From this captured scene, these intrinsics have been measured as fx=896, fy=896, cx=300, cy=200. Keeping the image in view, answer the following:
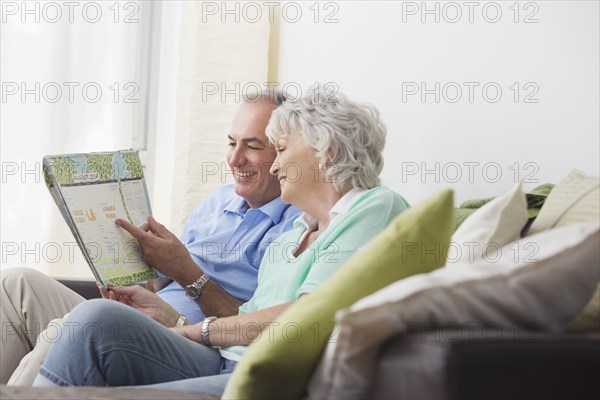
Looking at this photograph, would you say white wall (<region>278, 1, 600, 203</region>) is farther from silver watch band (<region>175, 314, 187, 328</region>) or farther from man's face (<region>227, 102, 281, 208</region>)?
silver watch band (<region>175, 314, 187, 328</region>)

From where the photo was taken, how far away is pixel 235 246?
278 centimetres

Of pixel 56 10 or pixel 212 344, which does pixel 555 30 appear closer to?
pixel 212 344

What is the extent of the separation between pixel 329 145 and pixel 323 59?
3.38ft

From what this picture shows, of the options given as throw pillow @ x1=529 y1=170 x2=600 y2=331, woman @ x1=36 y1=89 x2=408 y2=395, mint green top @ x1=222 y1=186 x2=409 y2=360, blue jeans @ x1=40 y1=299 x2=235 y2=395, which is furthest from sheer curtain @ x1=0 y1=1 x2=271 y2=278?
throw pillow @ x1=529 y1=170 x2=600 y2=331

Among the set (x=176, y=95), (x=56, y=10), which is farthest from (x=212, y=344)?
(x=56, y=10)

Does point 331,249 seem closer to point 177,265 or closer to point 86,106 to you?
point 177,265

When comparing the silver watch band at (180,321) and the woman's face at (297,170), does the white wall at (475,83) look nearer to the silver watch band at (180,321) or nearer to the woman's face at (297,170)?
the woman's face at (297,170)

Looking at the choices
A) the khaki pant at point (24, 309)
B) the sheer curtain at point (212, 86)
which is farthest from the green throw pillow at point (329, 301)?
the sheer curtain at point (212, 86)

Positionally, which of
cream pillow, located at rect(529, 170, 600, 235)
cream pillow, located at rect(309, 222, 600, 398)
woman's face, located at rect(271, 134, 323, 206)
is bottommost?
cream pillow, located at rect(309, 222, 600, 398)

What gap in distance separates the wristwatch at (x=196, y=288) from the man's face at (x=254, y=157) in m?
0.33

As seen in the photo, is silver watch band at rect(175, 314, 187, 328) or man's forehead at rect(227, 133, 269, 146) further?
man's forehead at rect(227, 133, 269, 146)

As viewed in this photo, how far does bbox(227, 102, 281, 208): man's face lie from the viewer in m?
2.79

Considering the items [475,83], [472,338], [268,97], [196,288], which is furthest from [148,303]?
[472,338]

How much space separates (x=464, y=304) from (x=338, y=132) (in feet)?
Result: 3.86
